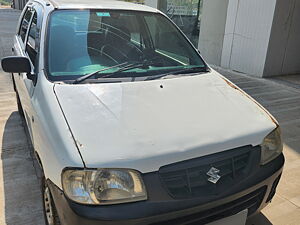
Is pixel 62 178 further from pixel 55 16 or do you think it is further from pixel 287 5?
pixel 287 5

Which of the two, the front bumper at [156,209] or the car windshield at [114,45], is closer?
the front bumper at [156,209]

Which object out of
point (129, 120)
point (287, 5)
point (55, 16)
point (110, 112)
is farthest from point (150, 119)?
point (287, 5)

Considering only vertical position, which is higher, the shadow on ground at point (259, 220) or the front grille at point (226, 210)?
the front grille at point (226, 210)

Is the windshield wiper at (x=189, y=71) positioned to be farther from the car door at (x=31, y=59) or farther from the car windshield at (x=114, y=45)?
the car door at (x=31, y=59)

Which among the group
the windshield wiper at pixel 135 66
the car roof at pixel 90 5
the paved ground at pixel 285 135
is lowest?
the paved ground at pixel 285 135

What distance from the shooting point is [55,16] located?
9.27 ft

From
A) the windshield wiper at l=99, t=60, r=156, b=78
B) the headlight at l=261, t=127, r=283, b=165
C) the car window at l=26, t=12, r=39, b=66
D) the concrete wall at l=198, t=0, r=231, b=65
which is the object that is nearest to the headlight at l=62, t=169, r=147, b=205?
the headlight at l=261, t=127, r=283, b=165

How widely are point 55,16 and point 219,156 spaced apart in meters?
1.95

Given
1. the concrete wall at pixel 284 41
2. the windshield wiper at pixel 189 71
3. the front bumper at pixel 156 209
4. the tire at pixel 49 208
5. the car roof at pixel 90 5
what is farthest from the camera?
the concrete wall at pixel 284 41

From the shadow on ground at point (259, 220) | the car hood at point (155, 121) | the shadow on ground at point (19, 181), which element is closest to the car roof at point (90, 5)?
the car hood at point (155, 121)

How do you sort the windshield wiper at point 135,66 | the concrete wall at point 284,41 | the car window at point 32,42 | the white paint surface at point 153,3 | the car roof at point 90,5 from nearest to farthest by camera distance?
the windshield wiper at point 135,66
the car window at point 32,42
the car roof at point 90,5
the concrete wall at point 284,41
the white paint surface at point 153,3

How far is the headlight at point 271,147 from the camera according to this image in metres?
2.09

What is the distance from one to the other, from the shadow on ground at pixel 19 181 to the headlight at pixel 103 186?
1024 millimetres

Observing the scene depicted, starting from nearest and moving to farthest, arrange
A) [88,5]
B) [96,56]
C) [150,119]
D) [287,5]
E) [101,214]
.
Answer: [101,214] < [150,119] < [96,56] < [88,5] < [287,5]
